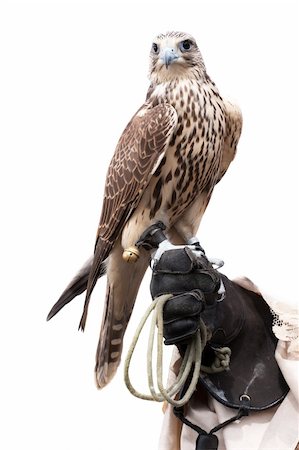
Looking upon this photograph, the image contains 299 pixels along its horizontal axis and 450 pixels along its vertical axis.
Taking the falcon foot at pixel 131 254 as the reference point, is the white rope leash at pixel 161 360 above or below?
below

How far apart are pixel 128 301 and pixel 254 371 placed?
0.29 meters

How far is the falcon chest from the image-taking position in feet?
4.81

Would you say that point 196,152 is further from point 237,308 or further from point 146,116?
point 237,308

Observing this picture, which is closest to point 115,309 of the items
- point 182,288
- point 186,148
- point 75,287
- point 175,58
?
point 75,287

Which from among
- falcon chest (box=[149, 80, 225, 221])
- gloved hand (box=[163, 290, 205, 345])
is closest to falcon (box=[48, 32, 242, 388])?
falcon chest (box=[149, 80, 225, 221])

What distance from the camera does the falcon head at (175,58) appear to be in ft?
4.83

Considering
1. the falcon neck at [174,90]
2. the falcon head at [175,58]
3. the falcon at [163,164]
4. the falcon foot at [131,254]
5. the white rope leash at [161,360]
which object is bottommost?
the white rope leash at [161,360]

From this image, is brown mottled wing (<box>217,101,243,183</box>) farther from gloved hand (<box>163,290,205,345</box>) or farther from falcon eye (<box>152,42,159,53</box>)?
gloved hand (<box>163,290,205,345</box>)

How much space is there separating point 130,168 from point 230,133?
0.74 ft

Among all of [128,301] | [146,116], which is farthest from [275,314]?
[146,116]

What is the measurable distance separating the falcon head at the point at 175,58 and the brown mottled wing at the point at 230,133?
0.09 meters

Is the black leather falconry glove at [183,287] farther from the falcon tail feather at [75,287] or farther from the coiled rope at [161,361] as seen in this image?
the falcon tail feather at [75,287]

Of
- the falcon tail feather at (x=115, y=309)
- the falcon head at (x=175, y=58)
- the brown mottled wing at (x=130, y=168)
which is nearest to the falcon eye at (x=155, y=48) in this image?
the falcon head at (x=175, y=58)

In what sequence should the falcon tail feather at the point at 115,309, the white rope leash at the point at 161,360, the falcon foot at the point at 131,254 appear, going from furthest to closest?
the falcon tail feather at the point at 115,309 → the falcon foot at the point at 131,254 → the white rope leash at the point at 161,360
